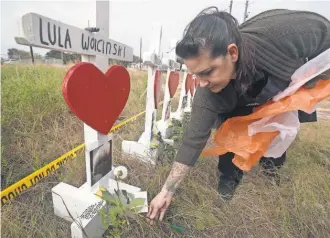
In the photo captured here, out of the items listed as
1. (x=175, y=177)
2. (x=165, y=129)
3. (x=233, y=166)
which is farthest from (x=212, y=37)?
(x=165, y=129)

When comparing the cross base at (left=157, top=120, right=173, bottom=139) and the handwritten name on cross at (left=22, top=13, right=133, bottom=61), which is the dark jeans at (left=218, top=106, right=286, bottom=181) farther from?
the handwritten name on cross at (left=22, top=13, right=133, bottom=61)

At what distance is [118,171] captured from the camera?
1.43m

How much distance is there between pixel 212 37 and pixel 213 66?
4.8 inches

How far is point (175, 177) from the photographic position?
1.30 meters

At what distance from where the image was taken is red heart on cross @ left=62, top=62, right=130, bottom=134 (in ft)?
3.00

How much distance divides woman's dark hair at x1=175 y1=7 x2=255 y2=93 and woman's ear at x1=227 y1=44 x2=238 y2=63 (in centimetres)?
2

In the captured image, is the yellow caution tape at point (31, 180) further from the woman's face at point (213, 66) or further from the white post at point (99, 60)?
the woman's face at point (213, 66)

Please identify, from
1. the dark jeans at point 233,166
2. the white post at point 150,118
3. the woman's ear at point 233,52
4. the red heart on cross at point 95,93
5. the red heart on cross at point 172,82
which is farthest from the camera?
the red heart on cross at point 172,82

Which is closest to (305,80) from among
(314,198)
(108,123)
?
(314,198)

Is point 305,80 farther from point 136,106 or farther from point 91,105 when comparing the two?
point 136,106

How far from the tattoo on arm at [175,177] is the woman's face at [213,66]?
1.65 ft

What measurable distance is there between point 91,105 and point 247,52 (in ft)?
2.58

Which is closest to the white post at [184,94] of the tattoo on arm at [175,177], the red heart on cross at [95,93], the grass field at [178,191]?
the grass field at [178,191]

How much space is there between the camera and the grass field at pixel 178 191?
4.05 feet
